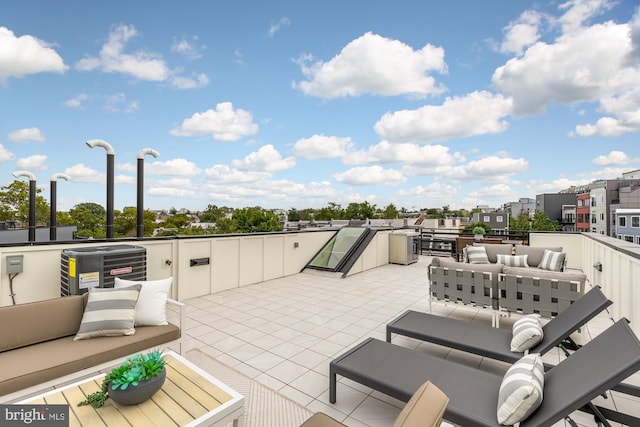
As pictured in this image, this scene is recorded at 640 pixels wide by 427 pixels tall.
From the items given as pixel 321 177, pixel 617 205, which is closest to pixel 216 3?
pixel 321 177

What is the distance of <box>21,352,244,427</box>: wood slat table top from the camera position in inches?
60.7

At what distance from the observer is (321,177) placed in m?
25.7

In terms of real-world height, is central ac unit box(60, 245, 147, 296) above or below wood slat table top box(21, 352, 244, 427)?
above

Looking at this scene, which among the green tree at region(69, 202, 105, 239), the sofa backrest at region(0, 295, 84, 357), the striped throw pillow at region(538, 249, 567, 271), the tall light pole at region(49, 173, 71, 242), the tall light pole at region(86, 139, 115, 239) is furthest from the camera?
the green tree at region(69, 202, 105, 239)

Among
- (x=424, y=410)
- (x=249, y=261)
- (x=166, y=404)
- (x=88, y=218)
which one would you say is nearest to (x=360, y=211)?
(x=88, y=218)

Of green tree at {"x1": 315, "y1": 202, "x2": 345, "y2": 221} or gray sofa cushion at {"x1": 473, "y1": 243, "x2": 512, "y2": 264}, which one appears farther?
green tree at {"x1": 315, "y1": 202, "x2": 345, "y2": 221}

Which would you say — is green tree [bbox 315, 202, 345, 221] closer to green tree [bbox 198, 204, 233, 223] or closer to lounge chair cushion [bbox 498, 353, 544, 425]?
green tree [bbox 198, 204, 233, 223]

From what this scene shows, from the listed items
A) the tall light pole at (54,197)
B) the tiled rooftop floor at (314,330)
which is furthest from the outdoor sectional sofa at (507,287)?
the tall light pole at (54,197)

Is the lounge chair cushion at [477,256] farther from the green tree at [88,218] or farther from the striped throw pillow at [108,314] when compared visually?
the green tree at [88,218]

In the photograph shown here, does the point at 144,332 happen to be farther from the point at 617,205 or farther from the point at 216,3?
the point at 617,205

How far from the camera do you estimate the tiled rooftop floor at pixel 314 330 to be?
2.43m

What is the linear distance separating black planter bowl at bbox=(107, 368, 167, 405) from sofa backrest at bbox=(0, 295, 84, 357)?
1.52m

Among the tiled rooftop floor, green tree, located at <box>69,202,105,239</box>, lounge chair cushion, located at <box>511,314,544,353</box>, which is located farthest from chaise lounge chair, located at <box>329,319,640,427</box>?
green tree, located at <box>69,202,105,239</box>

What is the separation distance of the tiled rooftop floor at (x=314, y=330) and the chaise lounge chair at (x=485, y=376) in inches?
12.8
